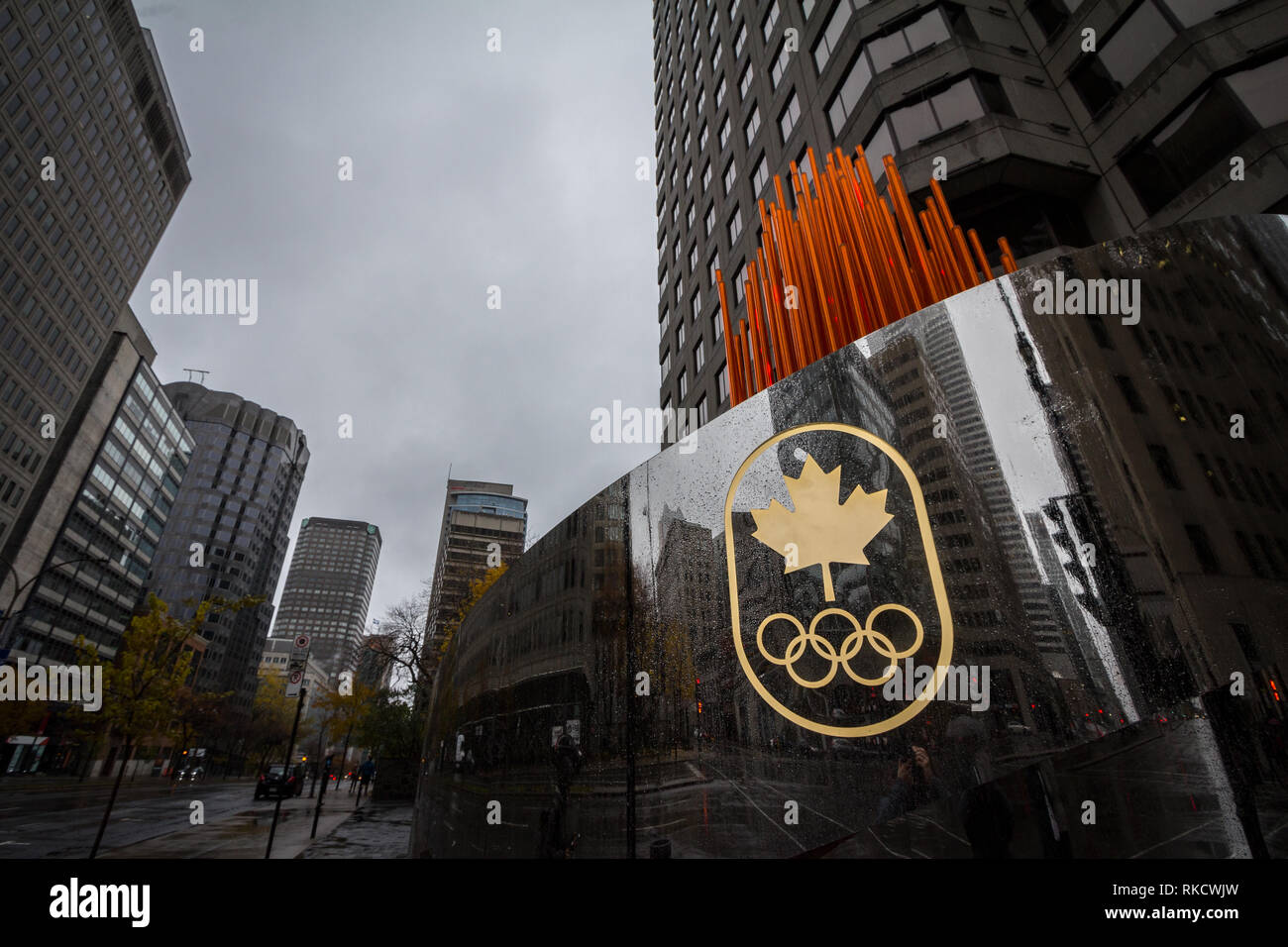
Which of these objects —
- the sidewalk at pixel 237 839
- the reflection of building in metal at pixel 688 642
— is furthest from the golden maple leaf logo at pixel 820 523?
the sidewalk at pixel 237 839

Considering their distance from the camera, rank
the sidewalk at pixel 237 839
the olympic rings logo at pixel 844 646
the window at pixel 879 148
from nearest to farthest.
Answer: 1. the olympic rings logo at pixel 844 646
2. the sidewalk at pixel 237 839
3. the window at pixel 879 148

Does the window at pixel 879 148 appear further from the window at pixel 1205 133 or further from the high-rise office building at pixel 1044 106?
the window at pixel 1205 133

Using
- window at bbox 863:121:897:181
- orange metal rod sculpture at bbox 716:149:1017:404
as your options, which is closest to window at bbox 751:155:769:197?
window at bbox 863:121:897:181

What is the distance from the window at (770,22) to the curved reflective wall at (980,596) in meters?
23.8

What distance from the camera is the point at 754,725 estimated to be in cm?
419

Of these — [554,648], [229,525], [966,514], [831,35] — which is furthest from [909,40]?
[229,525]

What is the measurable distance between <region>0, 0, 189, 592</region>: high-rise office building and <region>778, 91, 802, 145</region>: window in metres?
64.7

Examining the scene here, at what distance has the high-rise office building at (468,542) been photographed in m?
48.4

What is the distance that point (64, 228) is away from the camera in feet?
184

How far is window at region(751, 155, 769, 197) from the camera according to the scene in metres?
21.9

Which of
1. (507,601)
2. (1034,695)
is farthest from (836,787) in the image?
(507,601)

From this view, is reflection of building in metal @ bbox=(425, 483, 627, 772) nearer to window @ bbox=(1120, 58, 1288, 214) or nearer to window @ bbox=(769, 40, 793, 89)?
window @ bbox=(1120, 58, 1288, 214)
